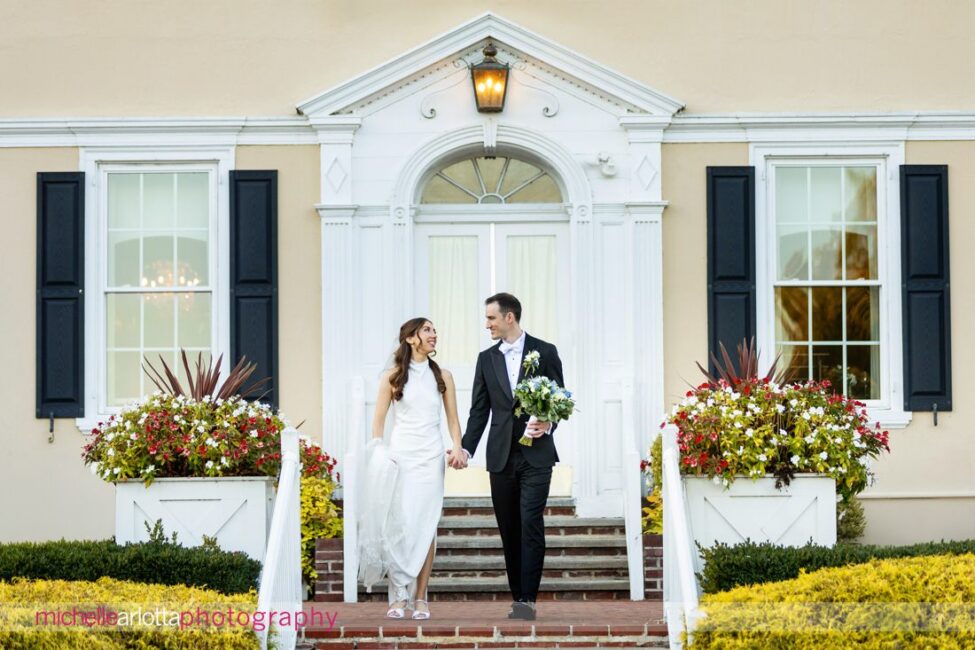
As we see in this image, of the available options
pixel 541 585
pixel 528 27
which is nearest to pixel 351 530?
pixel 541 585

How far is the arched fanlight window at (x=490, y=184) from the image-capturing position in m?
12.1

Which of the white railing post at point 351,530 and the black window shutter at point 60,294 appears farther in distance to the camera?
the black window shutter at point 60,294

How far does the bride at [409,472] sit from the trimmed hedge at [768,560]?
5.33 ft

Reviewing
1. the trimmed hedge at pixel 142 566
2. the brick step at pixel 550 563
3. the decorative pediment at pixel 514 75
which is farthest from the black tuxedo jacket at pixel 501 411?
the decorative pediment at pixel 514 75

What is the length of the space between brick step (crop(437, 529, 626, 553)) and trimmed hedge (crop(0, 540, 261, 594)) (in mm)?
2453

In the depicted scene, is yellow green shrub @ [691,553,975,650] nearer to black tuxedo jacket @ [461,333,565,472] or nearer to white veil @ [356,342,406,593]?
black tuxedo jacket @ [461,333,565,472]

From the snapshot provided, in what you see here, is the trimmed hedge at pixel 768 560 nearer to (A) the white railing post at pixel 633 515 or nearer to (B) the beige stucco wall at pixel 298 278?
(A) the white railing post at pixel 633 515

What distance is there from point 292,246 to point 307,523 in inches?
92.6

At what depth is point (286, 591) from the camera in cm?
849

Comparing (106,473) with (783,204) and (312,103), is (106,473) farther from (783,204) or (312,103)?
(783,204)

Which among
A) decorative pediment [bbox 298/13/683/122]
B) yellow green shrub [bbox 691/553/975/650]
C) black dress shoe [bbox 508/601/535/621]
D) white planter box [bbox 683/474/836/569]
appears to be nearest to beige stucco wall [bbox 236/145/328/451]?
decorative pediment [bbox 298/13/683/122]

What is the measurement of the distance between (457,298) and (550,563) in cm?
250

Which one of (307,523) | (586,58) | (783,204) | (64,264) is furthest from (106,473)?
(783,204)

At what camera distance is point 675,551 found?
329 inches
